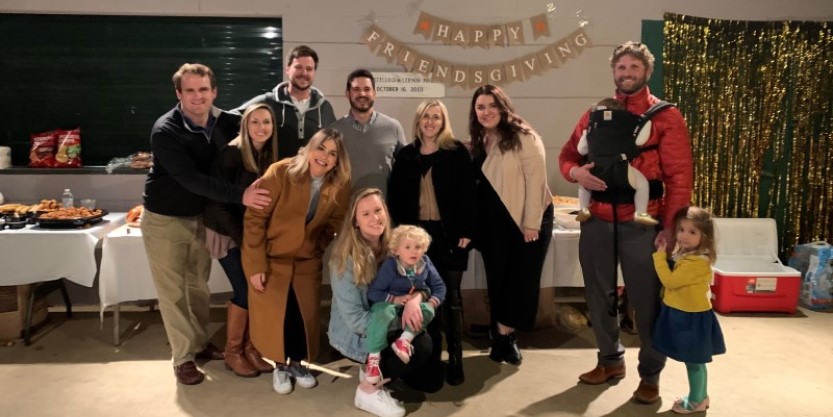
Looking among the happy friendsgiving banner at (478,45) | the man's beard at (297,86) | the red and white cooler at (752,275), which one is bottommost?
the red and white cooler at (752,275)

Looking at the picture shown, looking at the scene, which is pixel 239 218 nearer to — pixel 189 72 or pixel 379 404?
pixel 189 72

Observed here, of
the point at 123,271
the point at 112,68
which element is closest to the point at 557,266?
the point at 123,271

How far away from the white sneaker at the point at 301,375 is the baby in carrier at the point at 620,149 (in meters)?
1.51

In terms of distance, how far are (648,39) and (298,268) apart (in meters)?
2.78

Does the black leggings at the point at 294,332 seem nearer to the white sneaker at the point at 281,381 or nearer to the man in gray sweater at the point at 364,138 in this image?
the white sneaker at the point at 281,381

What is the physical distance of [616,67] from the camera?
253 centimetres

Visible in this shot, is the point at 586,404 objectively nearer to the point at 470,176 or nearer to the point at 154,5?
the point at 470,176

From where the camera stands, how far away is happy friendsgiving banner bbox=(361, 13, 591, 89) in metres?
3.99

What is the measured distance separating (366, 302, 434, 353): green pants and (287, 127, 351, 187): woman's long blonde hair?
0.55 metres

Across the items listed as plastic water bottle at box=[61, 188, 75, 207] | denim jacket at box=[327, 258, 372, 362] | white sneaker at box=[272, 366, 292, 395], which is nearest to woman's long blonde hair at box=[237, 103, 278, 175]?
denim jacket at box=[327, 258, 372, 362]

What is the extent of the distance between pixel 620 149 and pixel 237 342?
1.90 meters

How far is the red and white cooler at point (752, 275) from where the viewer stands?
3.78 m

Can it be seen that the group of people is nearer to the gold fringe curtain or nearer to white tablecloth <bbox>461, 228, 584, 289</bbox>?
white tablecloth <bbox>461, 228, 584, 289</bbox>

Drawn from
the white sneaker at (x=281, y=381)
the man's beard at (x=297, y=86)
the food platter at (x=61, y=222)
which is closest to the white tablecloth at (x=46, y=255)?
the food platter at (x=61, y=222)
